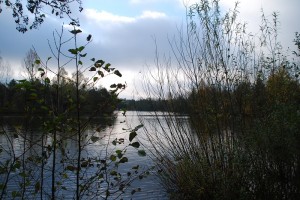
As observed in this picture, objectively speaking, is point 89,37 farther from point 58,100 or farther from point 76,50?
point 58,100

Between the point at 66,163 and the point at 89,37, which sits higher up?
the point at 89,37

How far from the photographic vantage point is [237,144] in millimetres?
4379

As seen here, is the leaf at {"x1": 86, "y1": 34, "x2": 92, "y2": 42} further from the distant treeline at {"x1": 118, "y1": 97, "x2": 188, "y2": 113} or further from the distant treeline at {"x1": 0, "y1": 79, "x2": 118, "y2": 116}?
the distant treeline at {"x1": 118, "y1": 97, "x2": 188, "y2": 113}

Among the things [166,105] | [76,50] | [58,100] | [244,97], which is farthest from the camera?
[166,105]

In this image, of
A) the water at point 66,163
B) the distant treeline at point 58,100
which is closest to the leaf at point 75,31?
the distant treeline at point 58,100

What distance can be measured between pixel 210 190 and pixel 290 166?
6.03 feet

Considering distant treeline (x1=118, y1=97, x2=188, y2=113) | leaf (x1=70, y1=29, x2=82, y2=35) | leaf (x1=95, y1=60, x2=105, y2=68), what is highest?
leaf (x1=70, y1=29, x2=82, y2=35)

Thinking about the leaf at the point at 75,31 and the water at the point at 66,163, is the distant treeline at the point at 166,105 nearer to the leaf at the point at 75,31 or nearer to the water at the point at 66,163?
the water at the point at 66,163

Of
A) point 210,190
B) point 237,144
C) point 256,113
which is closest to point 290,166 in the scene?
point 237,144

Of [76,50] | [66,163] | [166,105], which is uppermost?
[76,50]

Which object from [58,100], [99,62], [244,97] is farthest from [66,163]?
[244,97]

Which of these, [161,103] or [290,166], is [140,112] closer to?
[161,103]

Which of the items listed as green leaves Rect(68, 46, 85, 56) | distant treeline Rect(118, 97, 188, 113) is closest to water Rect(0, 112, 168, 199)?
distant treeline Rect(118, 97, 188, 113)

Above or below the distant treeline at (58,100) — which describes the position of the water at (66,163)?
below
